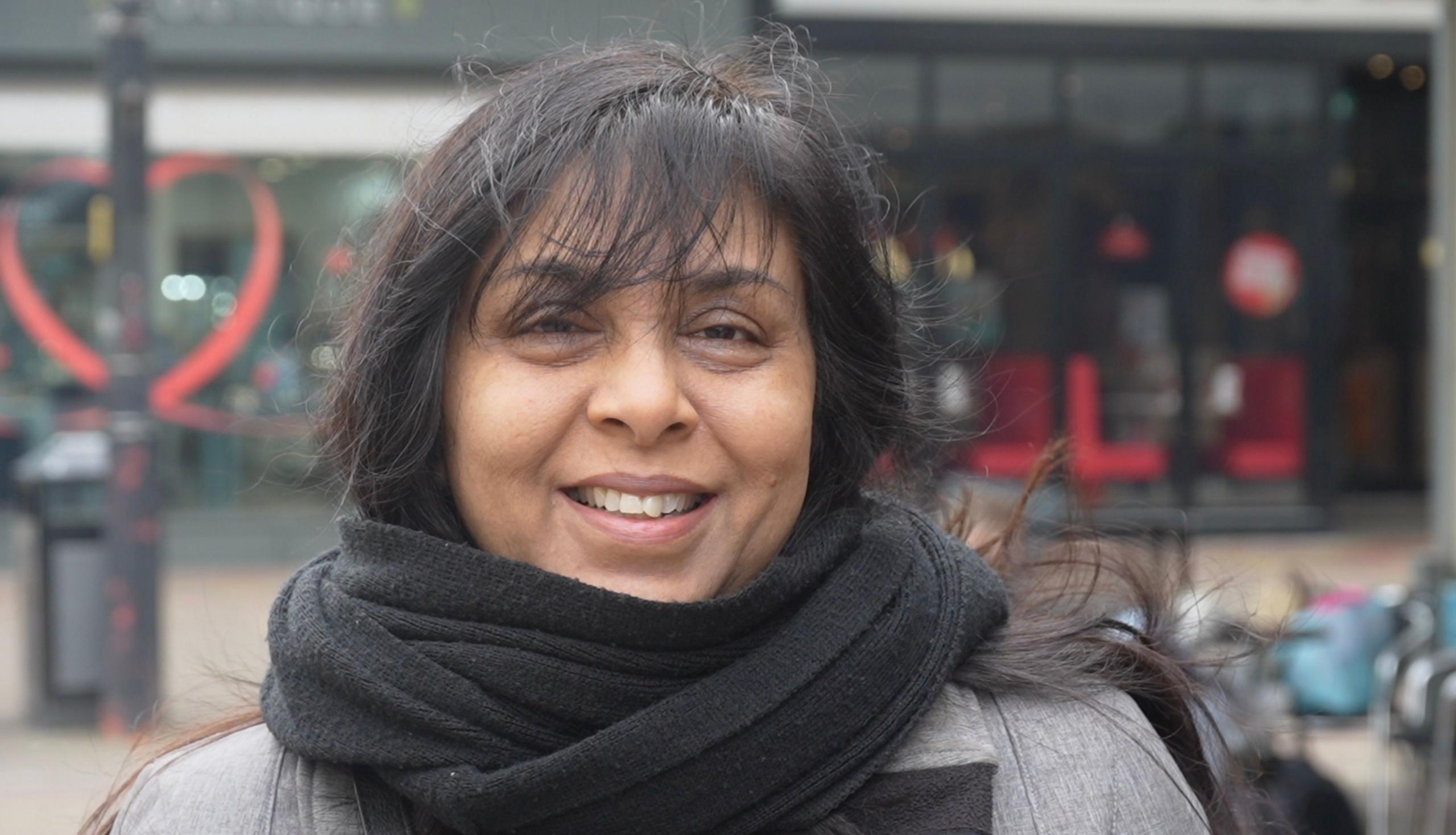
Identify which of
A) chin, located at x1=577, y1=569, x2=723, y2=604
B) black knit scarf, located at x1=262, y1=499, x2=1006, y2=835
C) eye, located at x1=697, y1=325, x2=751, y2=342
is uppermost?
eye, located at x1=697, y1=325, x2=751, y2=342

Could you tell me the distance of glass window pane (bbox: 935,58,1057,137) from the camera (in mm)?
11469

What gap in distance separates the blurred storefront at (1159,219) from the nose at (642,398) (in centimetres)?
990

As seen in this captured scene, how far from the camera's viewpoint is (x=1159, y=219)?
12.0 m

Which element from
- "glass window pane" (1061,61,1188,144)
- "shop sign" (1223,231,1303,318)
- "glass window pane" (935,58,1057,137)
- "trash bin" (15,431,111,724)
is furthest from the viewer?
"shop sign" (1223,231,1303,318)

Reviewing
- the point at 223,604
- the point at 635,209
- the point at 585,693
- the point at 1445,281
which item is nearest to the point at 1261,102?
the point at 1445,281

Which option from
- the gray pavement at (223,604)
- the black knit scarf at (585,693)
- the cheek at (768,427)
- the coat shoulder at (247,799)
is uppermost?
the cheek at (768,427)

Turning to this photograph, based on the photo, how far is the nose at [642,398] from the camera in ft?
5.13

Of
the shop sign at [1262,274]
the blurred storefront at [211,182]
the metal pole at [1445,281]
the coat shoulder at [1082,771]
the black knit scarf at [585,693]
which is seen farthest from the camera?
the shop sign at [1262,274]

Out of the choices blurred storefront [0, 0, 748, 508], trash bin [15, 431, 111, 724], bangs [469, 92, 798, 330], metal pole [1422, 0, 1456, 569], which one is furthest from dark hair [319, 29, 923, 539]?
blurred storefront [0, 0, 748, 508]

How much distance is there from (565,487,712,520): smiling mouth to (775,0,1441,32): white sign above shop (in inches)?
372

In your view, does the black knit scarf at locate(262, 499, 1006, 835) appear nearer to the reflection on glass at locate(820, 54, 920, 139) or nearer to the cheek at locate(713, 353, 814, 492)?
the cheek at locate(713, 353, 814, 492)

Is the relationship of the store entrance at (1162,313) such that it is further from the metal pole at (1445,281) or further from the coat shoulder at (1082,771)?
the coat shoulder at (1082,771)

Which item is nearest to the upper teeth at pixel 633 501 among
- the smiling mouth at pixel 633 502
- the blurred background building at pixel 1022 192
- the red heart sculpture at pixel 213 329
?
the smiling mouth at pixel 633 502

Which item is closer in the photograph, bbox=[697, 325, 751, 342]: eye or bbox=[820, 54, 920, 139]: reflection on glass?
bbox=[697, 325, 751, 342]: eye
